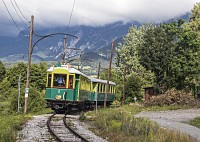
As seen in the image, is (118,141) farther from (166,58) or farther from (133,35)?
(133,35)

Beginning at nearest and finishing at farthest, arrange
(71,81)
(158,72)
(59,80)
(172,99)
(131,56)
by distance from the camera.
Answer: (71,81) → (59,80) → (172,99) → (158,72) → (131,56)

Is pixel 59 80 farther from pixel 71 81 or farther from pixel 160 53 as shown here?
pixel 160 53

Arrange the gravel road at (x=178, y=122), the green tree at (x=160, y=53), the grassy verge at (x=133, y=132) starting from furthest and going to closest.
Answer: the green tree at (x=160, y=53), the gravel road at (x=178, y=122), the grassy verge at (x=133, y=132)

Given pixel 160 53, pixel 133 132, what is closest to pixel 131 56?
pixel 160 53

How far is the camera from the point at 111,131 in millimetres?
16297

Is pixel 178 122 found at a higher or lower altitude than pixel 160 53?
lower

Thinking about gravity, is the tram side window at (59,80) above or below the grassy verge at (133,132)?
above


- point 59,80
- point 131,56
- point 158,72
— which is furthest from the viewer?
point 131,56

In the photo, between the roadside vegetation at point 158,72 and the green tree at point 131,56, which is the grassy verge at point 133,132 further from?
the green tree at point 131,56

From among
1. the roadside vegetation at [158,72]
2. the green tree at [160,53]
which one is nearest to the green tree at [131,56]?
the roadside vegetation at [158,72]

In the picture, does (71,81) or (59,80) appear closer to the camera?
(71,81)

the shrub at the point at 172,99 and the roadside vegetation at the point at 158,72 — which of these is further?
the shrub at the point at 172,99

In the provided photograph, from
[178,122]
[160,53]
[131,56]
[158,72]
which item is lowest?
[178,122]

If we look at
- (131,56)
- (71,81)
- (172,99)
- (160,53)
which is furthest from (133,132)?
(131,56)
